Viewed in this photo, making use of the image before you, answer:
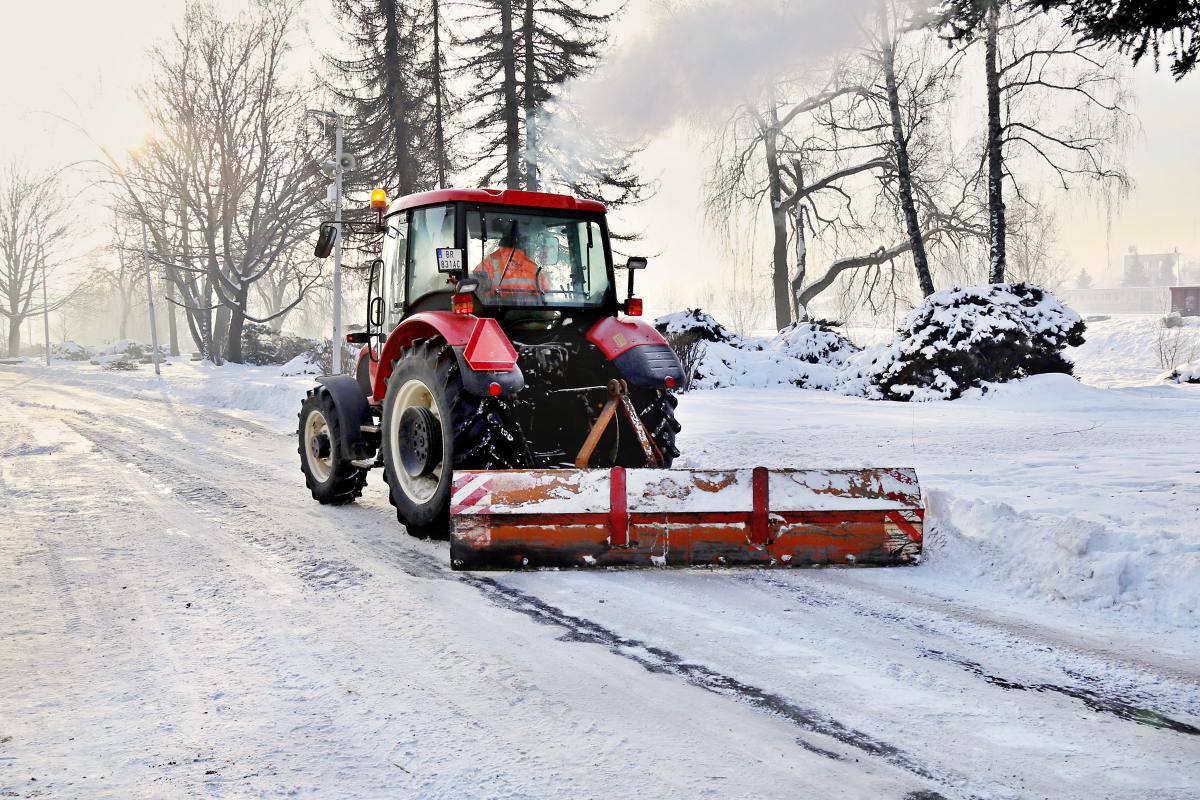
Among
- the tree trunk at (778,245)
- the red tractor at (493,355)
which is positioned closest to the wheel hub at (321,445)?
the red tractor at (493,355)

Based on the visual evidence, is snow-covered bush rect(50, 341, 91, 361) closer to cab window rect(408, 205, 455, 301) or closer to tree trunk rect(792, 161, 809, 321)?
tree trunk rect(792, 161, 809, 321)

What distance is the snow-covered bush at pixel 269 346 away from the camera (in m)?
35.0

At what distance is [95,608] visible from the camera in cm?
442

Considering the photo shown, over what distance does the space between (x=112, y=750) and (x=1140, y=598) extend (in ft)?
14.6

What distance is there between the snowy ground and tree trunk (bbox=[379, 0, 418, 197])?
62.0ft

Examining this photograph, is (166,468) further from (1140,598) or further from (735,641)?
(1140,598)

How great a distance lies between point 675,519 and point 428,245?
2.90 meters

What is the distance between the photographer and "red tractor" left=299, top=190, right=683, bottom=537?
5770 mm

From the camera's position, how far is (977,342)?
14.5 m

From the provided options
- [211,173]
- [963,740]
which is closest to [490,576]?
[963,740]

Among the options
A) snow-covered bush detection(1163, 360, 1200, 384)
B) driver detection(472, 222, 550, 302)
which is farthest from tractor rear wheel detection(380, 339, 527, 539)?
snow-covered bush detection(1163, 360, 1200, 384)

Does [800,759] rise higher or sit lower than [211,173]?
A: lower

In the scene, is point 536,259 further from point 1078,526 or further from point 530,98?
point 530,98

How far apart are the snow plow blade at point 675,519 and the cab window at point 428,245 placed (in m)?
2.07
